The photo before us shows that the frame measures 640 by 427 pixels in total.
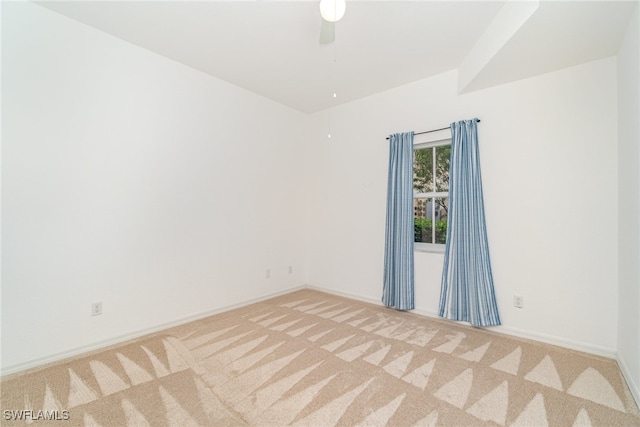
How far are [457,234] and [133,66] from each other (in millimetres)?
3664

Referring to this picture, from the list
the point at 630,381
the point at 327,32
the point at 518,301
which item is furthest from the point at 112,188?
the point at 630,381

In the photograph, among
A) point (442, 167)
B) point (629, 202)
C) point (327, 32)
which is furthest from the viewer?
point (442, 167)

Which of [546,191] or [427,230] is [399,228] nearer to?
[427,230]

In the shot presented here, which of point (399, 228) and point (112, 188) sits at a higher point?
point (112, 188)

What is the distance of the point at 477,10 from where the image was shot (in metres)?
2.26

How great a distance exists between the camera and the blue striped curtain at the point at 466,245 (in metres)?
2.91

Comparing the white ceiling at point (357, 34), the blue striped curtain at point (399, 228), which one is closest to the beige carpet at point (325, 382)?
the blue striped curtain at point (399, 228)

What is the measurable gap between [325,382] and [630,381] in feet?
6.88

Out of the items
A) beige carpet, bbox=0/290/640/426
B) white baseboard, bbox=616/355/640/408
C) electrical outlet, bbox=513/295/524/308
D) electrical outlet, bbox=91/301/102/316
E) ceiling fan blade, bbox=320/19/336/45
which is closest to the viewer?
beige carpet, bbox=0/290/640/426

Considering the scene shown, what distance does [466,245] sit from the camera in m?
2.99

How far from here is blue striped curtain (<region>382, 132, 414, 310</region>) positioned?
3.43 meters

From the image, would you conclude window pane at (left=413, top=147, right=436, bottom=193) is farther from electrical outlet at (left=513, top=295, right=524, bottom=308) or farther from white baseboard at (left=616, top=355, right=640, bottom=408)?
white baseboard at (left=616, top=355, right=640, bottom=408)

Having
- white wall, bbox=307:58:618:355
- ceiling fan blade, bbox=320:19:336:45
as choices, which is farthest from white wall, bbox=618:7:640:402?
ceiling fan blade, bbox=320:19:336:45

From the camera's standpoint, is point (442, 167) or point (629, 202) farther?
point (442, 167)
